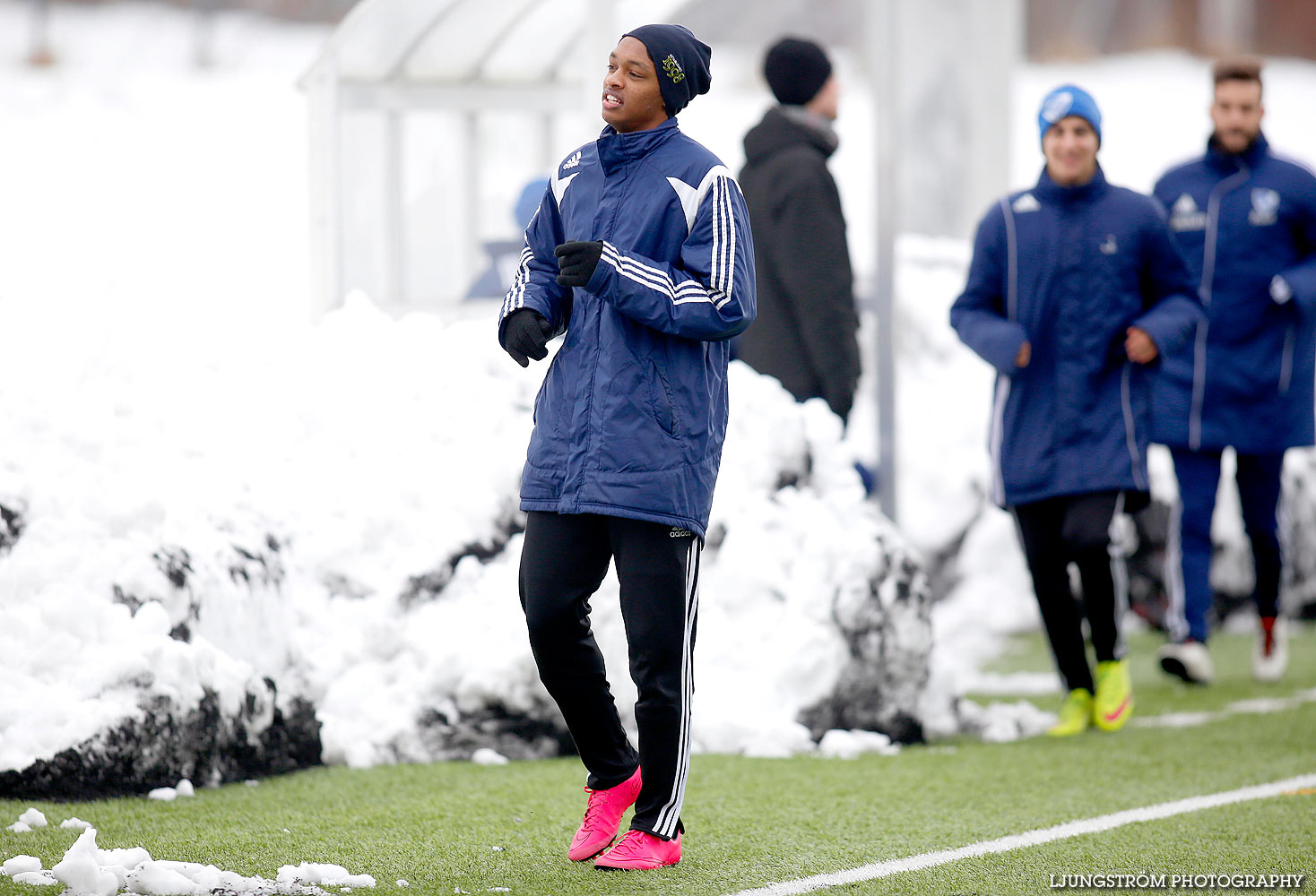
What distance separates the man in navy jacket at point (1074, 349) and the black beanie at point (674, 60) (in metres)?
2.14

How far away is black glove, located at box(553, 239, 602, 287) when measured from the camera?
3633 mm

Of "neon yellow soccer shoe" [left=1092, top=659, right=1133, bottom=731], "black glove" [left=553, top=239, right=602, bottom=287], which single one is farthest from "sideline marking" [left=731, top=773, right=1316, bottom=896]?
"black glove" [left=553, top=239, right=602, bottom=287]

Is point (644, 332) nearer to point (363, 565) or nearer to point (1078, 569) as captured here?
point (363, 565)

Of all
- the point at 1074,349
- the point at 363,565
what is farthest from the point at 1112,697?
the point at 363,565

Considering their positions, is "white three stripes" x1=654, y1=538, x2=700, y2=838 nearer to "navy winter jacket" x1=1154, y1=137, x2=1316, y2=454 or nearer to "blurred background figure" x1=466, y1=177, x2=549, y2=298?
"navy winter jacket" x1=1154, y1=137, x2=1316, y2=454

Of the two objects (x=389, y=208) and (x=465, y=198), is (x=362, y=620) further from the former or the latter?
(x=465, y=198)

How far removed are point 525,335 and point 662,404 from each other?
0.33 metres

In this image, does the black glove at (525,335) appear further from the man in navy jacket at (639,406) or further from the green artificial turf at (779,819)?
the green artificial turf at (779,819)

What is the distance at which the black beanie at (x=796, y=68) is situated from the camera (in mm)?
6641

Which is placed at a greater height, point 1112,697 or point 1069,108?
point 1069,108

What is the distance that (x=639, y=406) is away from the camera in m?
3.74

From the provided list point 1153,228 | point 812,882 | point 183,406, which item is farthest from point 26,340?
point 1153,228

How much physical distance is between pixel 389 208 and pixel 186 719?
11.7ft

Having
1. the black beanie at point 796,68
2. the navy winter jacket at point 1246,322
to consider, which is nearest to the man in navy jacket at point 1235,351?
the navy winter jacket at point 1246,322
